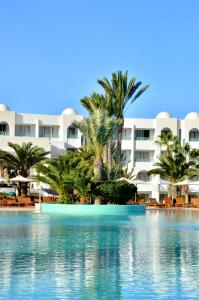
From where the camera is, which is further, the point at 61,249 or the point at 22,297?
the point at 61,249

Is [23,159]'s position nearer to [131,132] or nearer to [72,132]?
[72,132]

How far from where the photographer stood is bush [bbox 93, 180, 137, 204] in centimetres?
3509

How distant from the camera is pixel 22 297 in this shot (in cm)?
911

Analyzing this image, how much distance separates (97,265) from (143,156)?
53.4 meters

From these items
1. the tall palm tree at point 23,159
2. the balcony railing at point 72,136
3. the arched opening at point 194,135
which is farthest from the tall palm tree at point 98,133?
the arched opening at point 194,135

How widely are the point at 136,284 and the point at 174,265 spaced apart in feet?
8.16

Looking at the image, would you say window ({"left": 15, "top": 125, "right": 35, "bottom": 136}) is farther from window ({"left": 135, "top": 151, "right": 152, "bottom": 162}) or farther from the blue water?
the blue water

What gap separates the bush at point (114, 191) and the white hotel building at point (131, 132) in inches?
917

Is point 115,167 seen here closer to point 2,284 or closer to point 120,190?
point 120,190

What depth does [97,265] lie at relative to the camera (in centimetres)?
1244

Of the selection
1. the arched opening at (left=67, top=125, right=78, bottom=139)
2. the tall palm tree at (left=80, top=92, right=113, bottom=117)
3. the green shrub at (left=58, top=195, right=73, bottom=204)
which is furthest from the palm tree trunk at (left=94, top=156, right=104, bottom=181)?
the arched opening at (left=67, top=125, right=78, bottom=139)

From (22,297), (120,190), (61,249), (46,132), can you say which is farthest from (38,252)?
(46,132)

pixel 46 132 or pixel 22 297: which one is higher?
pixel 46 132

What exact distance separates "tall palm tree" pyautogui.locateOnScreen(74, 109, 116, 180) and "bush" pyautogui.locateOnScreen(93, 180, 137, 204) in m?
1.03
